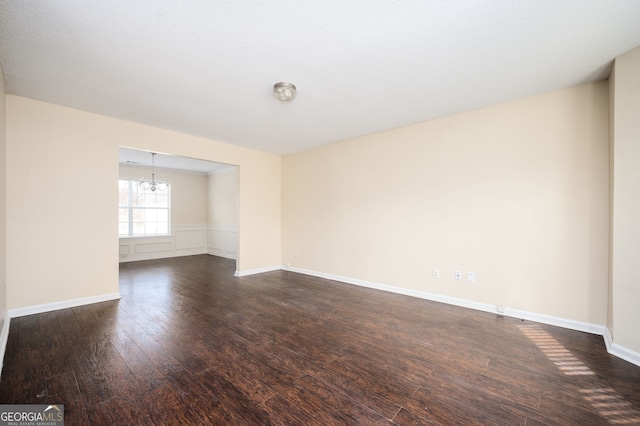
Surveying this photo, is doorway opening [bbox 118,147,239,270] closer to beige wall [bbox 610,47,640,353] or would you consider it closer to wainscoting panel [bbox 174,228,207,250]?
wainscoting panel [bbox 174,228,207,250]

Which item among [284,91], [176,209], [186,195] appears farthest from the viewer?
[186,195]

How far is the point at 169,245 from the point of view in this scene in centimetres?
729

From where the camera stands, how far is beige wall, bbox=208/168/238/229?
286 inches

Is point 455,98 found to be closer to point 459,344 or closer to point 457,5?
point 457,5

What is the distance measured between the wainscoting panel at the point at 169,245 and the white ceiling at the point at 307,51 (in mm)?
4438

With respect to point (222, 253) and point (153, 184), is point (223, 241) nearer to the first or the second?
point (222, 253)

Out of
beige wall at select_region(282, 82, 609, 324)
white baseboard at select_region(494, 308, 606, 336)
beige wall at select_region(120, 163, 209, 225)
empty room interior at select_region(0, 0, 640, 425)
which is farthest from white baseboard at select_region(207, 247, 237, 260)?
white baseboard at select_region(494, 308, 606, 336)

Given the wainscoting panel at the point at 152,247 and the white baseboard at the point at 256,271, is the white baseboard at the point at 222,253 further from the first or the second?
the white baseboard at the point at 256,271

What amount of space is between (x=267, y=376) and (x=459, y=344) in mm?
1753

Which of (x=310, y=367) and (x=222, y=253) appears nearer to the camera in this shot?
(x=310, y=367)

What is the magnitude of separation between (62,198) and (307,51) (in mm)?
3530

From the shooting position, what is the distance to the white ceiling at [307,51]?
1691mm

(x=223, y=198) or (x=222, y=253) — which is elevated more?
(x=223, y=198)

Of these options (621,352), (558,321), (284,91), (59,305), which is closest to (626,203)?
(621,352)
